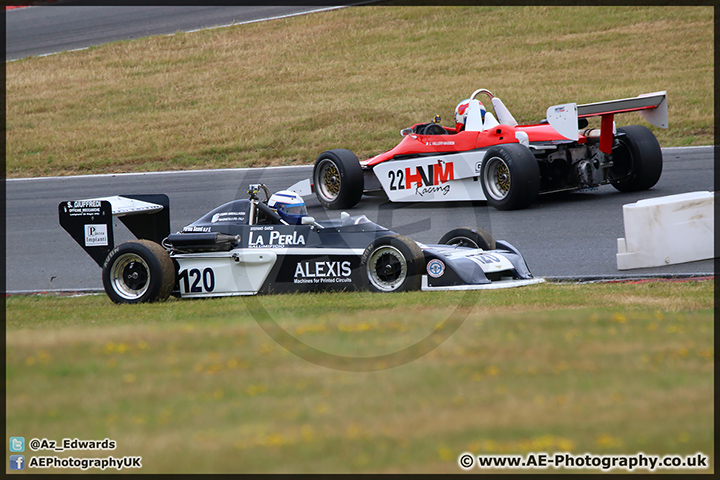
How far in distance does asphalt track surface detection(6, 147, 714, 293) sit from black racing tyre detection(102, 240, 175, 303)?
677 mm

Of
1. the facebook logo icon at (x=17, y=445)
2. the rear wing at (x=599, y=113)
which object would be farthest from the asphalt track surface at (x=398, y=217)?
the facebook logo icon at (x=17, y=445)

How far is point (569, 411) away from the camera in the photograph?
4.36 metres

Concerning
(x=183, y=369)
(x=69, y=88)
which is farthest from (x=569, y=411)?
(x=69, y=88)

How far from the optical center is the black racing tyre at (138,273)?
8.89 meters

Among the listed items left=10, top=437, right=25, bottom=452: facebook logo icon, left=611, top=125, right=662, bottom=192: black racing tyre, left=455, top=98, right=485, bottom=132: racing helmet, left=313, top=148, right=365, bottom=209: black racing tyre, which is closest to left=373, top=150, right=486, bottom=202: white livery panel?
left=313, top=148, right=365, bottom=209: black racing tyre

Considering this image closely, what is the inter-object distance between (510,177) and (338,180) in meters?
3.07

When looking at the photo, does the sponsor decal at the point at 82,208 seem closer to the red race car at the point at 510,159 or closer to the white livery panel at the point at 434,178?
the red race car at the point at 510,159

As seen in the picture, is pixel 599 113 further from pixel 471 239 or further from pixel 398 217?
pixel 471 239

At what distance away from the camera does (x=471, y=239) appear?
9352mm

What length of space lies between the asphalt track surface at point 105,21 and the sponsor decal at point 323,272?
22956mm

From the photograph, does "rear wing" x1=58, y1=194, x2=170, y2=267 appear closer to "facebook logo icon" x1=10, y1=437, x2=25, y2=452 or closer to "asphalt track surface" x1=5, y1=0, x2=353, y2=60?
"facebook logo icon" x1=10, y1=437, x2=25, y2=452

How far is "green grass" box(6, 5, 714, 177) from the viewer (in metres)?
19.7

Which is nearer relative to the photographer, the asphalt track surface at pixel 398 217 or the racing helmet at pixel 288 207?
the racing helmet at pixel 288 207
